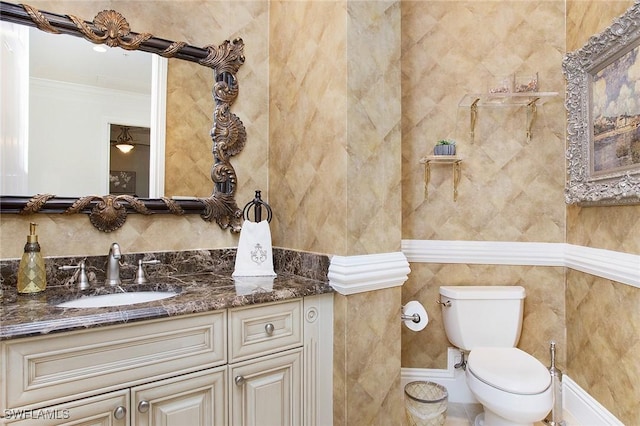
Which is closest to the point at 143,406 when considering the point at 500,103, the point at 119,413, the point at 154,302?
the point at 119,413

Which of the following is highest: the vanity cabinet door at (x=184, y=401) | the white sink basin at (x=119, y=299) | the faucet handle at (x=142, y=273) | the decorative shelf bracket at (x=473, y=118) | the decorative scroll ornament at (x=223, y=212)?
the decorative shelf bracket at (x=473, y=118)

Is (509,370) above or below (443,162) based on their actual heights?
below

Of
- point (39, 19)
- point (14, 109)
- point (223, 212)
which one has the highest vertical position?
point (39, 19)

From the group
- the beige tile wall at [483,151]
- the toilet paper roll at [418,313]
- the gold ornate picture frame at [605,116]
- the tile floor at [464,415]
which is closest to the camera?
the gold ornate picture frame at [605,116]

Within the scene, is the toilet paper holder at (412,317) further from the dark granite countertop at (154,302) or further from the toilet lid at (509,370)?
the dark granite countertop at (154,302)

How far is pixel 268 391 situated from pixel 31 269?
3.41 ft

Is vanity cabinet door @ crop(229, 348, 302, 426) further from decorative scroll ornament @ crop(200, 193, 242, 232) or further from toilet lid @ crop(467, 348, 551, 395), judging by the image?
toilet lid @ crop(467, 348, 551, 395)

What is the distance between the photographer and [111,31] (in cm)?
165

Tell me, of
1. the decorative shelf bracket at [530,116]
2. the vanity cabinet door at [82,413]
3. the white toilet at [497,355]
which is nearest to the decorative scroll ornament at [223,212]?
the vanity cabinet door at [82,413]

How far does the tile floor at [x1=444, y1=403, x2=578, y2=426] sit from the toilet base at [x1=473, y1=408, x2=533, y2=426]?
0.13ft

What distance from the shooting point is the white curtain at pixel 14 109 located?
1.45 m

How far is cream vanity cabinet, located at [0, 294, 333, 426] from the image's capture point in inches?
40.7

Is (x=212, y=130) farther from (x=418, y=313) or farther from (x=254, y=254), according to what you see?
(x=418, y=313)

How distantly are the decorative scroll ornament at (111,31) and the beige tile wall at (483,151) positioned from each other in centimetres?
152
